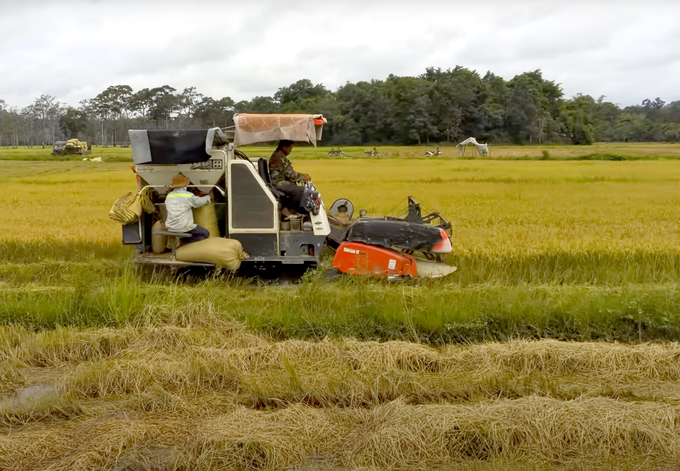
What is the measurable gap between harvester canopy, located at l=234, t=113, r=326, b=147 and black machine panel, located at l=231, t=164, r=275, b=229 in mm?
429

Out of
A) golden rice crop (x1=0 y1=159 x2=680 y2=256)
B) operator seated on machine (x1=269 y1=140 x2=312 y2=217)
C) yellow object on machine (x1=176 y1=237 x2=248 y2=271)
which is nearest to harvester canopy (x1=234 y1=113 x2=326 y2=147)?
operator seated on machine (x1=269 y1=140 x2=312 y2=217)

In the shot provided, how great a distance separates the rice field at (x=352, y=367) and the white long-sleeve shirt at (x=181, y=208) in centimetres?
79

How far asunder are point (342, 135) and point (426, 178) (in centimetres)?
4703

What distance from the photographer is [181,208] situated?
7.63 m

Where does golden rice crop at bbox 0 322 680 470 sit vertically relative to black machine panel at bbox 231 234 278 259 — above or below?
below

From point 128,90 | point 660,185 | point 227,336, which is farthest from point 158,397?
point 128,90

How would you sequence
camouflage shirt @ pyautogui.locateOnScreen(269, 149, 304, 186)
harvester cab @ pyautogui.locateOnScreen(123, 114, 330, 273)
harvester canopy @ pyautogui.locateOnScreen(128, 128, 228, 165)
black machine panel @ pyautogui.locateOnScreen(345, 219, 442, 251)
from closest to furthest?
harvester canopy @ pyautogui.locateOnScreen(128, 128, 228, 165) < black machine panel @ pyautogui.locateOnScreen(345, 219, 442, 251) < harvester cab @ pyautogui.locateOnScreen(123, 114, 330, 273) < camouflage shirt @ pyautogui.locateOnScreen(269, 149, 304, 186)

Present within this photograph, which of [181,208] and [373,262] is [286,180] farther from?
[373,262]

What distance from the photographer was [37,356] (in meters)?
5.46

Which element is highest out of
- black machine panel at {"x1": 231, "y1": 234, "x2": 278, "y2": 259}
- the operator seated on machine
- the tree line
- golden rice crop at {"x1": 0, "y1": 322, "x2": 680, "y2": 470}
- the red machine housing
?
the tree line

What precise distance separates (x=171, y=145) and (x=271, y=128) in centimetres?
132

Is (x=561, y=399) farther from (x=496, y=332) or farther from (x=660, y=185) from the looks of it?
(x=660, y=185)

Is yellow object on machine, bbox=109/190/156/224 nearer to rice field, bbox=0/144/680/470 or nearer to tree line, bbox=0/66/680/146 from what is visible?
rice field, bbox=0/144/680/470

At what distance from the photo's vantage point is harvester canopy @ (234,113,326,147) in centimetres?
815
